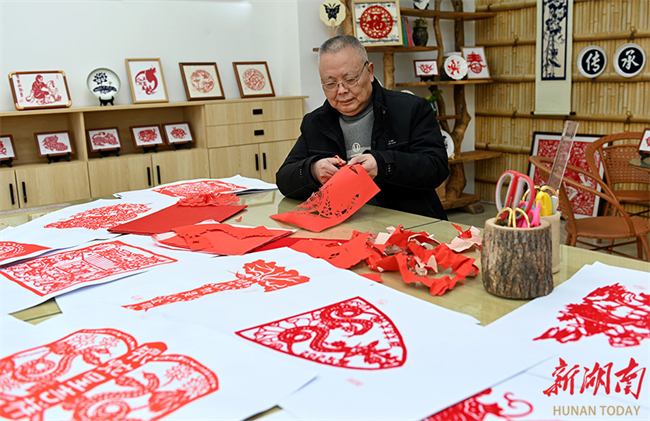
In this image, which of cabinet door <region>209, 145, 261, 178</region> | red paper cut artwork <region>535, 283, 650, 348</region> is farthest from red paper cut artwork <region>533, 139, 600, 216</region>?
red paper cut artwork <region>535, 283, 650, 348</region>

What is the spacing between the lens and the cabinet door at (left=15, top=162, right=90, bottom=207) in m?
3.73

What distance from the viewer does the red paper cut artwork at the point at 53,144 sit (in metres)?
3.97

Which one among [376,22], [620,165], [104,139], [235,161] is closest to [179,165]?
[235,161]

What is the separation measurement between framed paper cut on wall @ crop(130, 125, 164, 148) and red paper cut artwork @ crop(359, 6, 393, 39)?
6.20 ft

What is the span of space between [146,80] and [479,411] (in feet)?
13.6

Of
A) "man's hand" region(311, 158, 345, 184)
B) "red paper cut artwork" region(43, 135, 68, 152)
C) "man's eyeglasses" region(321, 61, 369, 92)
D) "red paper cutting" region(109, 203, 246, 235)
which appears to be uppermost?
"man's eyeglasses" region(321, 61, 369, 92)

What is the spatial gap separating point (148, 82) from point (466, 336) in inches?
157

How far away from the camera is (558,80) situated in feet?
16.7

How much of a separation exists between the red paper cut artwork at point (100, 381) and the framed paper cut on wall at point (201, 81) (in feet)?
12.7

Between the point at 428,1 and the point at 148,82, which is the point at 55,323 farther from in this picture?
the point at 428,1

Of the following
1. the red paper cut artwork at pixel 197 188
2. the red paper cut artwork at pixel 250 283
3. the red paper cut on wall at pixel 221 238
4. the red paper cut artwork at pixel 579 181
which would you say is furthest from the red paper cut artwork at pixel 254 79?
the red paper cut artwork at pixel 250 283

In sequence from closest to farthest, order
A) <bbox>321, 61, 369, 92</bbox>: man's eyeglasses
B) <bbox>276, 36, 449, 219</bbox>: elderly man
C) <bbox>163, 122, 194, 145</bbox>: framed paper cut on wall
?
<bbox>276, 36, 449, 219</bbox>: elderly man < <bbox>321, 61, 369, 92</bbox>: man's eyeglasses < <bbox>163, 122, 194, 145</bbox>: framed paper cut on wall

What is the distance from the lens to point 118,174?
4.07 metres

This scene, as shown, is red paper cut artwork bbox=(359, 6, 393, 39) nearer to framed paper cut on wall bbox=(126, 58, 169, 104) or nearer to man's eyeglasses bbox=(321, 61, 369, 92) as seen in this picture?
framed paper cut on wall bbox=(126, 58, 169, 104)
